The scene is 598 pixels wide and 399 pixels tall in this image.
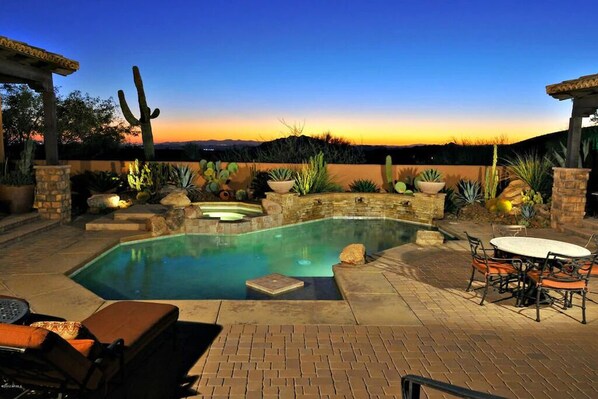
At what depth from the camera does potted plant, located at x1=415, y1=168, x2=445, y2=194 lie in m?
12.0

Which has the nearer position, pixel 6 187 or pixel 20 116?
pixel 6 187

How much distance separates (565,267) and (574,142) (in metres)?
6.17

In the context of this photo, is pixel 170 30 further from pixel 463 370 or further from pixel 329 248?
pixel 463 370

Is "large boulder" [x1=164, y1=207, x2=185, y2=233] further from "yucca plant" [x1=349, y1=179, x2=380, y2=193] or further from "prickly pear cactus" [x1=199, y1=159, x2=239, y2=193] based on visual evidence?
"yucca plant" [x1=349, y1=179, x2=380, y2=193]

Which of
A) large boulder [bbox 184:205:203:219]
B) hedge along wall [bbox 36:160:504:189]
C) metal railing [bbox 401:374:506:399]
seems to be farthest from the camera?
hedge along wall [bbox 36:160:504:189]

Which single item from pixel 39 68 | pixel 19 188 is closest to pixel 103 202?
pixel 19 188

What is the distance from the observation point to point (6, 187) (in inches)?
379

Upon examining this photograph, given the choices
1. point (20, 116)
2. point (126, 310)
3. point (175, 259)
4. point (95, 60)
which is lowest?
point (175, 259)

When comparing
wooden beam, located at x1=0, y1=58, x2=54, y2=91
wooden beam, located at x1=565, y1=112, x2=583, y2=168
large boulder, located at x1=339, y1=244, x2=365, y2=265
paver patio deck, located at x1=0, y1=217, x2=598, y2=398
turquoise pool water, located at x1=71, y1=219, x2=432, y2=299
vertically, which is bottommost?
turquoise pool water, located at x1=71, y1=219, x2=432, y2=299

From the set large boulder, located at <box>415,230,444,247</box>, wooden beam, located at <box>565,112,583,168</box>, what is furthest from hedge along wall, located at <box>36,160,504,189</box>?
large boulder, located at <box>415,230,444,247</box>

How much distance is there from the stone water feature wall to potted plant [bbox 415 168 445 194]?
154 millimetres

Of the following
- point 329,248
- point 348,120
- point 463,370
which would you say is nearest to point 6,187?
point 329,248

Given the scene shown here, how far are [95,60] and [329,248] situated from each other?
14155mm

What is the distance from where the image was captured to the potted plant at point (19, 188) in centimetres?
961
